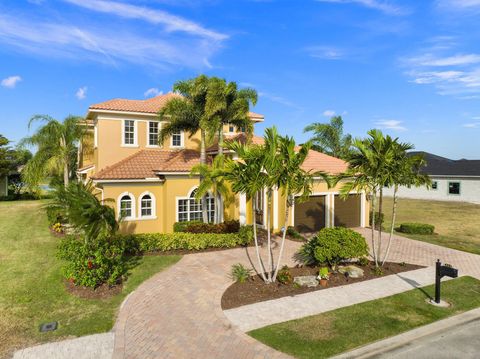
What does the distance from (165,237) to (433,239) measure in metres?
15.9

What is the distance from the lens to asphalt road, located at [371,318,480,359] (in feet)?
23.5

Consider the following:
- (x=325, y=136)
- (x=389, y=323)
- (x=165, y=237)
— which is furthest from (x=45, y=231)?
(x=325, y=136)

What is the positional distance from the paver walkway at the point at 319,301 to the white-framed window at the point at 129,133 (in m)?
15.9

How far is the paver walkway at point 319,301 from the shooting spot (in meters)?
8.73

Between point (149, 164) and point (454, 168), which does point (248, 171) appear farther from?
point (454, 168)

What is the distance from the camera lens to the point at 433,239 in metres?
19.4

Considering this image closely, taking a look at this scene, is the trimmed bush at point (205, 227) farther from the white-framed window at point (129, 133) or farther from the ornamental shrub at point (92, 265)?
the white-framed window at point (129, 133)

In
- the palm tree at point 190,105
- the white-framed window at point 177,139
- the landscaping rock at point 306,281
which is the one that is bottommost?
the landscaping rock at point 306,281

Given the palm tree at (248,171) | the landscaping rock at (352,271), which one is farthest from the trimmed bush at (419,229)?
the palm tree at (248,171)

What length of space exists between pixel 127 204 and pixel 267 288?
10822 mm

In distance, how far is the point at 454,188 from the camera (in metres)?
41.8

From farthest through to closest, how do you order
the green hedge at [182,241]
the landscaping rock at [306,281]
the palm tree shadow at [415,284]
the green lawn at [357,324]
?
the green hedge at [182,241], the landscaping rock at [306,281], the palm tree shadow at [415,284], the green lawn at [357,324]

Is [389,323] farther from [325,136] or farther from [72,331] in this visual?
[325,136]

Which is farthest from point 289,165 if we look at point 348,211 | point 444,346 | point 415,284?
point 348,211
